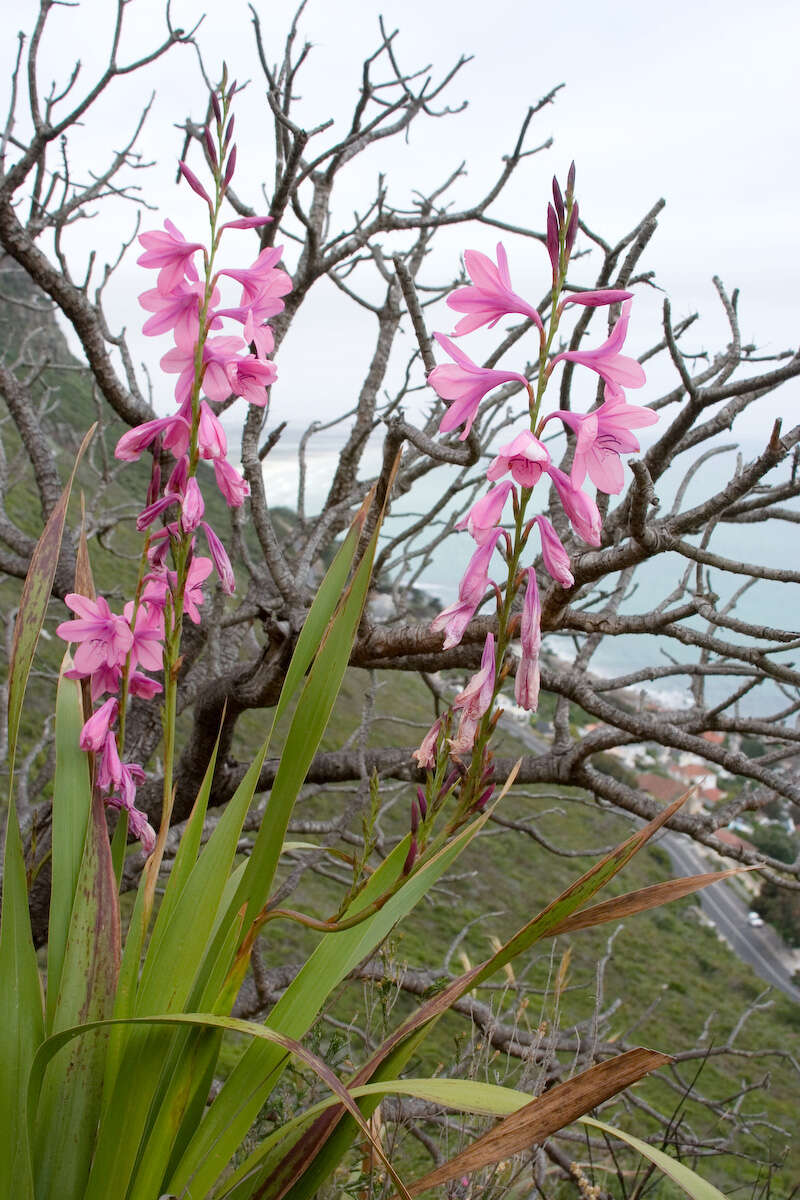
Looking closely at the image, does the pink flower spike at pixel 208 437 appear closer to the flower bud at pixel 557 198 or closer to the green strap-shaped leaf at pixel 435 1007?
the flower bud at pixel 557 198

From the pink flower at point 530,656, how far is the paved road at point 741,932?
21.0 metres

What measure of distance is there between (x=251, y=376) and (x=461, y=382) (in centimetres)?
32

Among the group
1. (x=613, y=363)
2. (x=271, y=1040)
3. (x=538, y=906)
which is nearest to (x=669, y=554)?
(x=613, y=363)

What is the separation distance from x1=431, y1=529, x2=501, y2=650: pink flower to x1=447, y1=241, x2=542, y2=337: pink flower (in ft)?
0.79

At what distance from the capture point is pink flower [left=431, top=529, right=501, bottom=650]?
0.93m

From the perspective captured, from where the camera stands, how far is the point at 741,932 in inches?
925

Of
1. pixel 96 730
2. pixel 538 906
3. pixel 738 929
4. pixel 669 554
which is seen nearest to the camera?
pixel 96 730

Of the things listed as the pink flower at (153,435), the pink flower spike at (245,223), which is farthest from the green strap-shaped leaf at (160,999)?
the pink flower spike at (245,223)

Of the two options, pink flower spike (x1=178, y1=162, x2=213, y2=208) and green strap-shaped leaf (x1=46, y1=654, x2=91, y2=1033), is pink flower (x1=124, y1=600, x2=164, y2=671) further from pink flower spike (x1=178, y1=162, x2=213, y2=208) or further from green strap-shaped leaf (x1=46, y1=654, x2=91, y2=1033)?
pink flower spike (x1=178, y1=162, x2=213, y2=208)

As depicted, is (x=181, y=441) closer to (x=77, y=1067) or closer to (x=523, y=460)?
(x=523, y=460)

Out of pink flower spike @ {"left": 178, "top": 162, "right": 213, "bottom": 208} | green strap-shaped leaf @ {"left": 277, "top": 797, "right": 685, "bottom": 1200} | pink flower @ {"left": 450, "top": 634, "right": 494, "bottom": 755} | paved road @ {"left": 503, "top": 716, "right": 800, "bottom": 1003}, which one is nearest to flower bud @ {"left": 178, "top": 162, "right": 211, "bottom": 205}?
pink flower spike @ {"left": 178, "top": 162, "right": 213, "bottom": 208}

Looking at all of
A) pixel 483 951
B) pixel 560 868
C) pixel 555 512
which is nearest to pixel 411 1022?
pixel 555 512

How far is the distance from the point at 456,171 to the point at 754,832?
23510 mm

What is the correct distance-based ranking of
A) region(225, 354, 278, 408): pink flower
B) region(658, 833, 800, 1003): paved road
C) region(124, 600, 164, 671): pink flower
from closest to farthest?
region(225, 354, 278, 408): pink flower, region(124, 600, 164, 671): pink flower, region(658, 833, 800, 1003): paved road
